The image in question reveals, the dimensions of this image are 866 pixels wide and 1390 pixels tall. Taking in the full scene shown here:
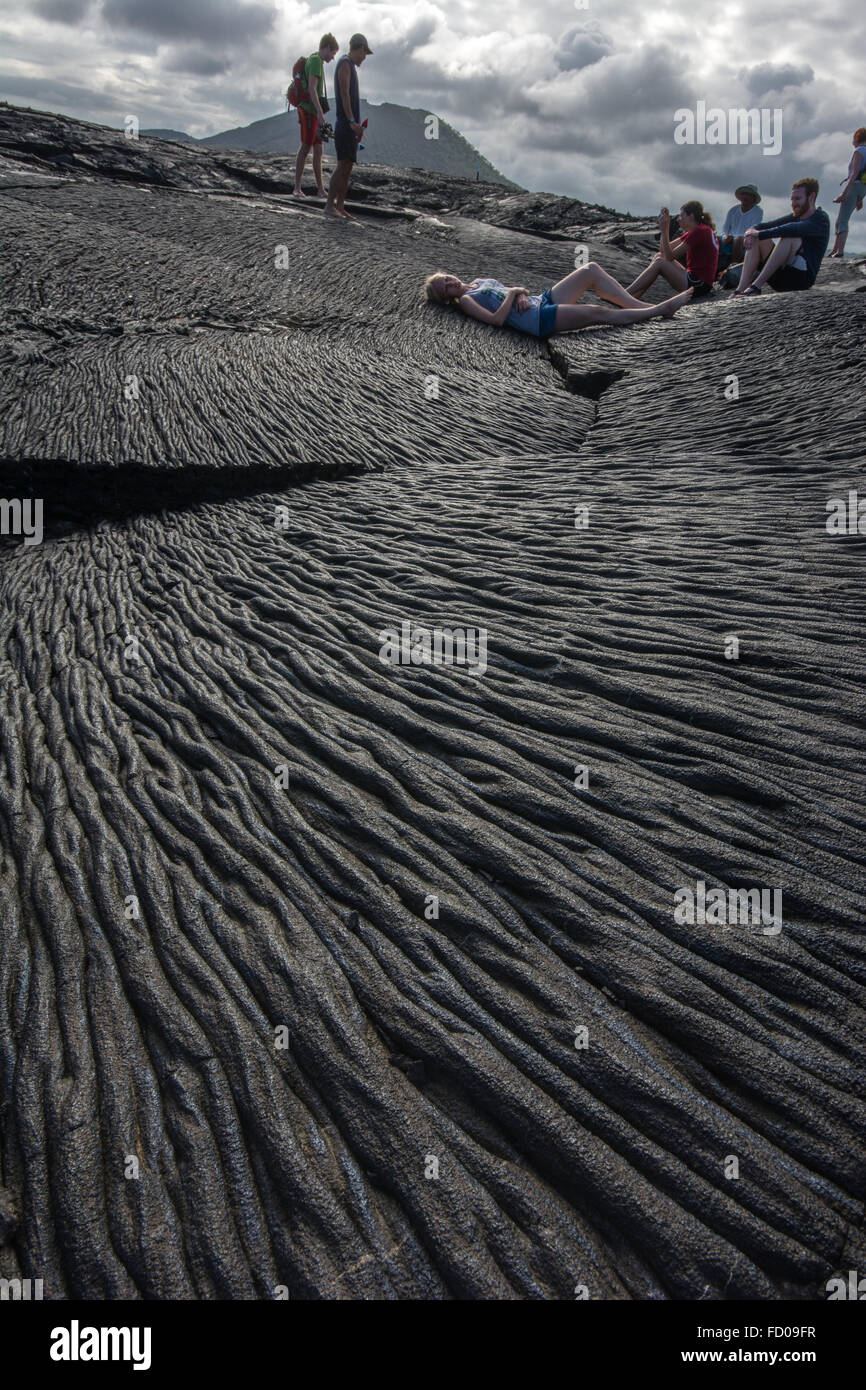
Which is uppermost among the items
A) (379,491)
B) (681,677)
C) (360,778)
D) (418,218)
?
(418,218)

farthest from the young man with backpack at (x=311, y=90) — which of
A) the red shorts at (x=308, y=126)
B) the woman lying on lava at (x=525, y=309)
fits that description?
the woman lying on lava at (x=525, y=309)

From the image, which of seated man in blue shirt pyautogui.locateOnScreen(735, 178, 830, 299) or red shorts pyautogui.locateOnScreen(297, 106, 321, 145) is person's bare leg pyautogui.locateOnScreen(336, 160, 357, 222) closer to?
red shorts pyautogui.locateOnScreen(297, 106, 321, 145)

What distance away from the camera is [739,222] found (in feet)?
50.6

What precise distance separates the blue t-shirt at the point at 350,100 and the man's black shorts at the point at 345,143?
2.9 inches

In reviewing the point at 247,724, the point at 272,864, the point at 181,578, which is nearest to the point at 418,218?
the point at 181,578

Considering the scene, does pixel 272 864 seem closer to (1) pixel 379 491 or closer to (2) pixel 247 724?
(2) pixel 247 724

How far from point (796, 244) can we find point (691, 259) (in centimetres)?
158

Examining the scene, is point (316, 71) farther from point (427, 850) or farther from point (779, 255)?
point (427, 850)

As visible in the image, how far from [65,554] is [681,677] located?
16.7ft

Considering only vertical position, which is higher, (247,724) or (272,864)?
(247,724)

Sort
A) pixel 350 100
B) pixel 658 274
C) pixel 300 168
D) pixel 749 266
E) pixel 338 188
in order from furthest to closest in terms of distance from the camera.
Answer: pixel 300 168, pixel 338 188, pixel 350 100, pixel 658 274, pixel 749 266

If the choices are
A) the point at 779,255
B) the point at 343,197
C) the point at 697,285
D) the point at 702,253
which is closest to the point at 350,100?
the point at 343,197

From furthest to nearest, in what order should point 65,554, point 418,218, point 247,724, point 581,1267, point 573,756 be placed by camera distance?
point 418,218 → point 65,554 → point 247,724 → point 573,756 → point 581,1267

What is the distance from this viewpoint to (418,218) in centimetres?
1667
